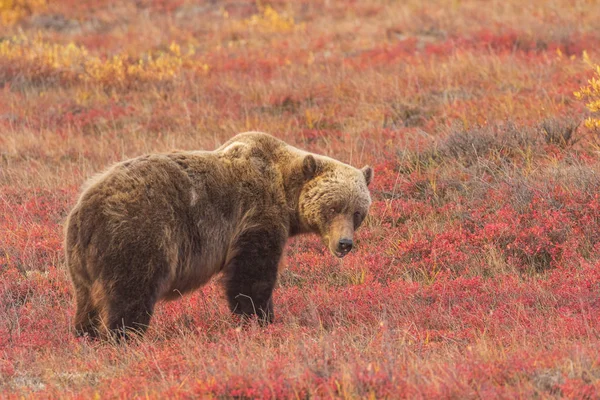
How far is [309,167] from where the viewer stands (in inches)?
263

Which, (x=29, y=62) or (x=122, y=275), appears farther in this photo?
(x=29, y=62)

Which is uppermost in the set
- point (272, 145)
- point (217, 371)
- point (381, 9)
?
point (272, 145)

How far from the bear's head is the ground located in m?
0.66

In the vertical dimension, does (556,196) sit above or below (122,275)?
below

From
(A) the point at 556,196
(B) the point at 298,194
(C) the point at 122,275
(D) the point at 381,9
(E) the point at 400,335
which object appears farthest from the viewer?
(D) the point at 381,9

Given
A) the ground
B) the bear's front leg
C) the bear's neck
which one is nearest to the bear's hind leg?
the ground

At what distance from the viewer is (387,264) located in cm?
791

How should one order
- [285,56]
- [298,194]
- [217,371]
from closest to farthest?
[217,371]
[298,194]
[285,56]

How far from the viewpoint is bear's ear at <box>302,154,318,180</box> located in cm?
663

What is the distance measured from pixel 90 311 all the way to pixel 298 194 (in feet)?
6.55

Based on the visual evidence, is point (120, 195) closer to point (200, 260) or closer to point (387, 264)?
point (200, 260)

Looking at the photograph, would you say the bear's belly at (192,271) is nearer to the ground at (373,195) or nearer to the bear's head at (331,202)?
the ground at (373,195)

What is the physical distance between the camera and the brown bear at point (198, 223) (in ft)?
18.0

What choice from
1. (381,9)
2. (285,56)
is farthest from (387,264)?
(381,9)
